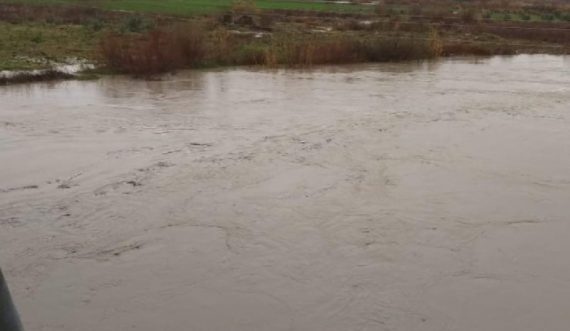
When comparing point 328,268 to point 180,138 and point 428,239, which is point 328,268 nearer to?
point 428,239

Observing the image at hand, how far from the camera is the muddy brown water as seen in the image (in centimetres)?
546

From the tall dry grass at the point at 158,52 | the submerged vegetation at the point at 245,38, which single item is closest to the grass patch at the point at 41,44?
the submerged vegetation at the point at 245,38

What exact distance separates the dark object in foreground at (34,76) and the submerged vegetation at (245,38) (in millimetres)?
1188

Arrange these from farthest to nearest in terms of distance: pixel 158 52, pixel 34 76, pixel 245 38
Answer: pixel 245 38
pixel 158 52
pixel 34 76

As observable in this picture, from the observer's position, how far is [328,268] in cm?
607

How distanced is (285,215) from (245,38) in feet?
63.4

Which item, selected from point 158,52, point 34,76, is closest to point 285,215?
point 34,76

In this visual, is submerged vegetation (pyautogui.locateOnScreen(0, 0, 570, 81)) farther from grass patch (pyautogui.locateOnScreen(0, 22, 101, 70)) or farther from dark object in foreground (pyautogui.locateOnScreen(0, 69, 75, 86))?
dark object in foreground (pyautogui.locateOnScreen(0, 69, 75, 86))

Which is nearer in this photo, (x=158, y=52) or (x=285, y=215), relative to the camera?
(x=285, y=215)

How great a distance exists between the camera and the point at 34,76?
1638 cm

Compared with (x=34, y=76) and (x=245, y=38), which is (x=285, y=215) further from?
(x=245, y=38)

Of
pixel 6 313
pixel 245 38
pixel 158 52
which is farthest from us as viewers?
pixel 245 38

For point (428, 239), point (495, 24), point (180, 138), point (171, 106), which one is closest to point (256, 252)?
point (428, 239)

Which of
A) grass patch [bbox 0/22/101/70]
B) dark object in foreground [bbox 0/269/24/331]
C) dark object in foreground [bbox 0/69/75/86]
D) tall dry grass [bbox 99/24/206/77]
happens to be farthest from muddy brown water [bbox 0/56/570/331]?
grass patch [bbox 0/22/101/70]
